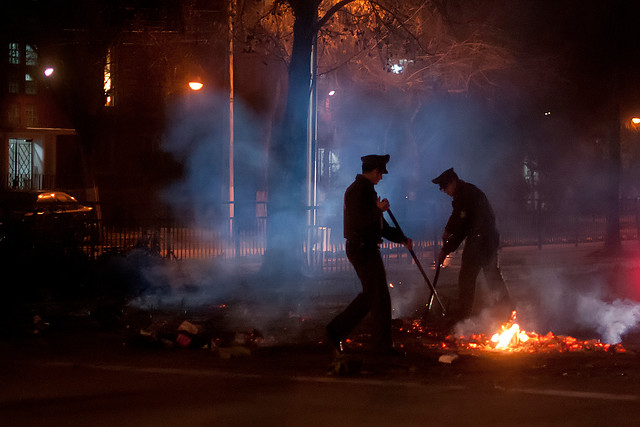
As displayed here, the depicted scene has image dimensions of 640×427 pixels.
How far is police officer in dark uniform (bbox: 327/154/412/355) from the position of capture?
6.81 metres

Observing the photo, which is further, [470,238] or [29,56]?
[29,56]

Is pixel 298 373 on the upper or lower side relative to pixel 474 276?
lower

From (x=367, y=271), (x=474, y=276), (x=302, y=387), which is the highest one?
(x=367, y=271)

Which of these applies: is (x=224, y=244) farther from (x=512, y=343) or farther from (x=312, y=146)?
(x=512, y=343)

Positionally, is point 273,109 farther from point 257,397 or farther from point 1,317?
point 257,397

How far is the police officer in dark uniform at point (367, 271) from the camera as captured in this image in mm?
6812

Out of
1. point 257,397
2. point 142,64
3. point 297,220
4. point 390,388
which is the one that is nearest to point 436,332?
point 390,388

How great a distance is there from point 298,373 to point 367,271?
1.15 m

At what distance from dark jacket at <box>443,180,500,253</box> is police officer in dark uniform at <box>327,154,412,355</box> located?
1665 millimetres

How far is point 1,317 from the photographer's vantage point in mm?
8750

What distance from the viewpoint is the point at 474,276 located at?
326 inches

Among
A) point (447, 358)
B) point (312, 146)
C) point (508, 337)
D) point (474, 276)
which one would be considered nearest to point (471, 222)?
point (474, 276)

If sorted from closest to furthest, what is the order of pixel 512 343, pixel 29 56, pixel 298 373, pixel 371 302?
1. pixel 298 373
2. pixel 371 302
3. pixel 512 343
4. pixel 29 56

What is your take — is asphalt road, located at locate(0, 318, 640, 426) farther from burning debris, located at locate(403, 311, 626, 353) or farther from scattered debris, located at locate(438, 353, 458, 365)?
burning debris, located at locate(403, 311, 626, 353)
